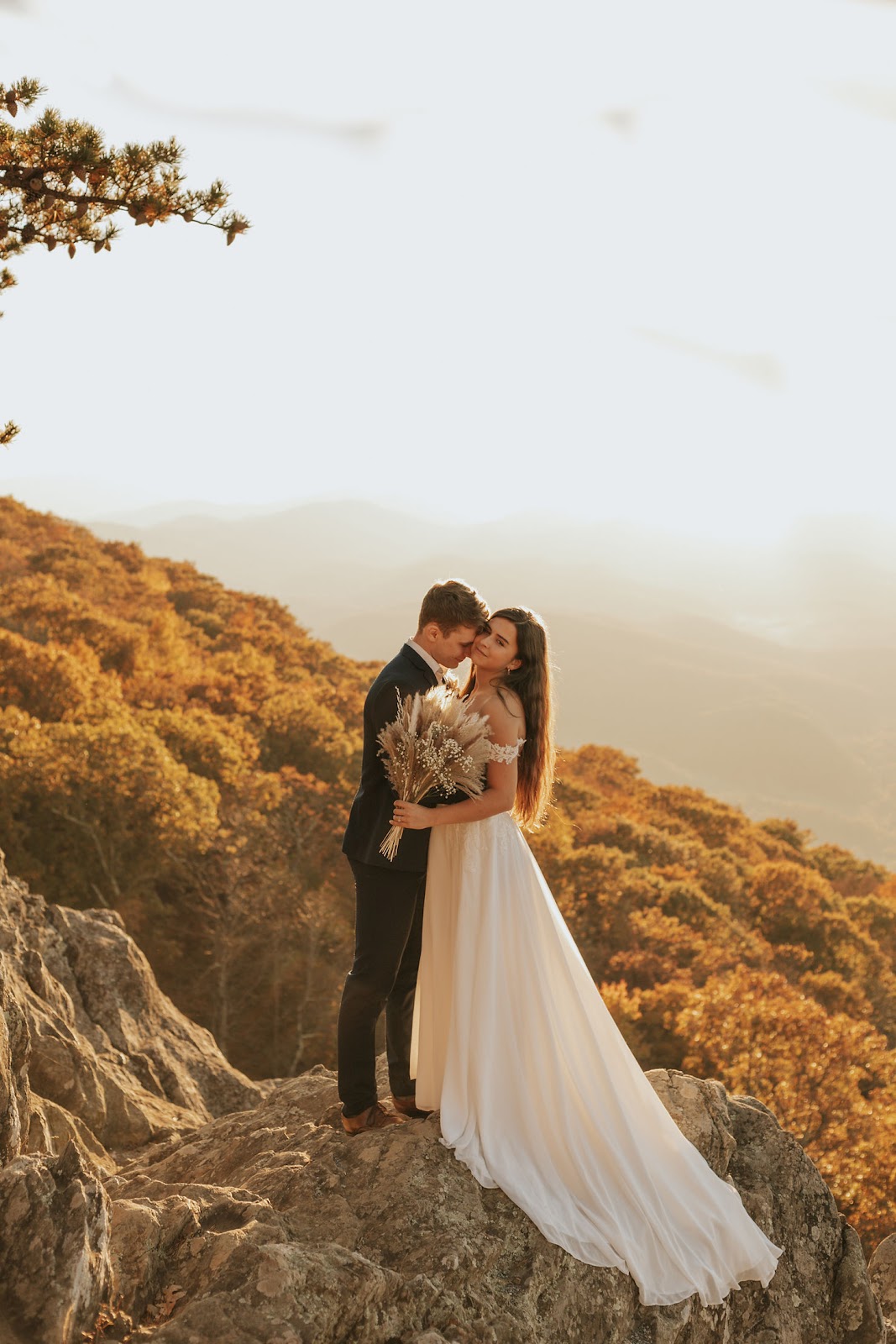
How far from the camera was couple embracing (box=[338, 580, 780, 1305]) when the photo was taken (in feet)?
17.3

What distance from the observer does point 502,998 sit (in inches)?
217

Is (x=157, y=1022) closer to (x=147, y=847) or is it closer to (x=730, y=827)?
(x=147, y=847)

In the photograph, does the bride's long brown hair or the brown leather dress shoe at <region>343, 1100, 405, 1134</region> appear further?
the brown leather dress shoe at <region>343, 1100, 405, 1134</region>

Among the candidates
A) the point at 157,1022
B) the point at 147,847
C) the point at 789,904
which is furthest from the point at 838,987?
the point at 157,1022

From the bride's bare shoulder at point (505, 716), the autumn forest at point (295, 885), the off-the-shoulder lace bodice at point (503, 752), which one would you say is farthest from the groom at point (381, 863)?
the autumn forest at point (295, 885)

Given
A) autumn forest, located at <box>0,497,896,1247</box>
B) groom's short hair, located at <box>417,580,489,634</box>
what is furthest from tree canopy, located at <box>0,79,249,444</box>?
autumn forest, located at <box>0,497,896,1247</box>

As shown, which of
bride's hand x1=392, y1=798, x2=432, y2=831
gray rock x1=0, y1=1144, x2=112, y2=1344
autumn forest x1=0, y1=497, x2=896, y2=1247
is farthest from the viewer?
autumn forest x1=0, y1=497, x2=896, y2=1247

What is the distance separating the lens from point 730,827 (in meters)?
35.7

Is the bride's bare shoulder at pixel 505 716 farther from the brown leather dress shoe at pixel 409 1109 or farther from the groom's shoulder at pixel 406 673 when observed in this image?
the brown leather dress shoe at pixel 409 1109

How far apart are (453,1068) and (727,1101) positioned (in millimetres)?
2021

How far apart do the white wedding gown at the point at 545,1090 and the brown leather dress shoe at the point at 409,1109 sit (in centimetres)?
6

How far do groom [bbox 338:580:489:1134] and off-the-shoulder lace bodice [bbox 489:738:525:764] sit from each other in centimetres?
48

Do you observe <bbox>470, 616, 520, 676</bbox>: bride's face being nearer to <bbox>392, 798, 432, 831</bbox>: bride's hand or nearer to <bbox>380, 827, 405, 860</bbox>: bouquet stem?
<bbox>392, 798, 432, 831</bbox>: bride's hand

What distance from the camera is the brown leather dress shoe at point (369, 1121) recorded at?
5.61m
